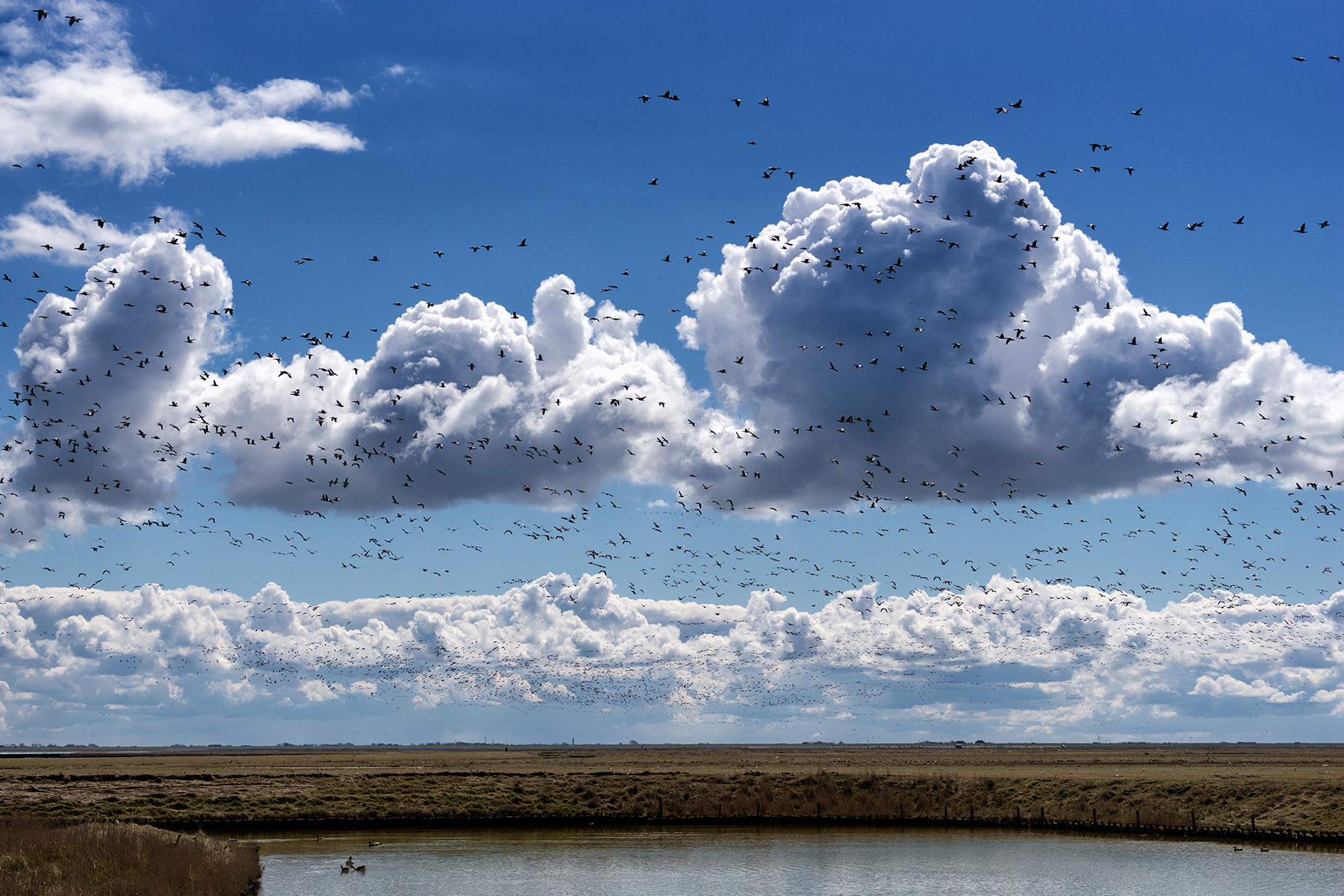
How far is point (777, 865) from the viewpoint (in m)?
72.1

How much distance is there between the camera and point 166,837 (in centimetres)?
6531

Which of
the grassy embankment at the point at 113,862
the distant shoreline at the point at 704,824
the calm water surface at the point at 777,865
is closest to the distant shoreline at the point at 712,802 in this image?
the distant shoreline at the point at 704,824

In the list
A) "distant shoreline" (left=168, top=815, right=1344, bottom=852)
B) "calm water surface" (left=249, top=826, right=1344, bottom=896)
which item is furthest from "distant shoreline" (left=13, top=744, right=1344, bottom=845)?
"calm water surface" (left=249, top=826, right=1344, bottom=896)

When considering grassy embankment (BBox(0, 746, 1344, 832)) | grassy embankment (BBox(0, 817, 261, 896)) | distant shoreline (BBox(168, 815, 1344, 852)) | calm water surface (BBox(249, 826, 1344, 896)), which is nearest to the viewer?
grassy embankment (BBox(0, 817, 261, 896))

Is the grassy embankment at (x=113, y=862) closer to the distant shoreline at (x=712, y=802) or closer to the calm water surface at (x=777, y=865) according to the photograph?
the calm water surface at (x=777, y=865)

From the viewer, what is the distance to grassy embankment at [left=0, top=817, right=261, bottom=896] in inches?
1965

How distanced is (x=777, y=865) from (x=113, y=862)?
4238 cm

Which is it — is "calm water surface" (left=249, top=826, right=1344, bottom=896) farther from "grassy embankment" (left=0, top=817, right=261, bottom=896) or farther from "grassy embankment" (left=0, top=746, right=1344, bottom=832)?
"grassy embankment" (left=0, top=746, right=1344, bottom=832)

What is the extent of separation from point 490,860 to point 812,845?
26518mm

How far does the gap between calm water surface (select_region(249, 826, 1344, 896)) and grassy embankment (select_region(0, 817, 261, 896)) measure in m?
3.88

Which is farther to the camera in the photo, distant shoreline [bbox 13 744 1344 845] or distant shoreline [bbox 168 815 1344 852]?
distant shoreline [bbox 13 744 1344 845]

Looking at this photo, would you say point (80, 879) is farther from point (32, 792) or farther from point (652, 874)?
point (32, 792)

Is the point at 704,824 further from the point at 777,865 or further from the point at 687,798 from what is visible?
the point at 777,865

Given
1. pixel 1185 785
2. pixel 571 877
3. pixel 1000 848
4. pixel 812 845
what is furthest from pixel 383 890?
pixel 1185 785
